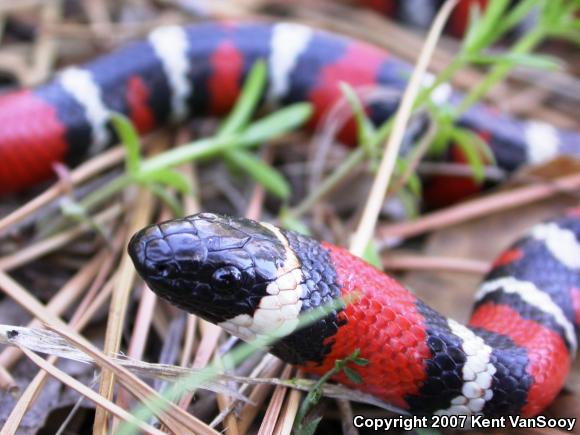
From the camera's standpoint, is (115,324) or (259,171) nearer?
(115,324)

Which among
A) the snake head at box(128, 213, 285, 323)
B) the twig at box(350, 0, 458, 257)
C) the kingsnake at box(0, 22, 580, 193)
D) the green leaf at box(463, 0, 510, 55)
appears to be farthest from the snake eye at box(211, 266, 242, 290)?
the kingsnake at box(0, 22, 580, 193)

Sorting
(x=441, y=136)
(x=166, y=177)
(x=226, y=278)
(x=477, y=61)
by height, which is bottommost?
(x=226, y=278)

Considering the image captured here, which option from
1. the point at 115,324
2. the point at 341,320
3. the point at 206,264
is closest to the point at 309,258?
the point at 341,320

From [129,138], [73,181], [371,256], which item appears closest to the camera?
[371,256]

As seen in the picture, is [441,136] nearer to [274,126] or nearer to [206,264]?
[274,126]

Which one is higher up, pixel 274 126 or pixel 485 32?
pixel 485 32

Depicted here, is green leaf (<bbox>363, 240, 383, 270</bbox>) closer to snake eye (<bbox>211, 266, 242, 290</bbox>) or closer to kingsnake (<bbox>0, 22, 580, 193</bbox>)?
snake eye (<bbox>211, 266, 242, 290</bbox>)

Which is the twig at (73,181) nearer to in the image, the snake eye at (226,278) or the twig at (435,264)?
the snake eye at (226,278)

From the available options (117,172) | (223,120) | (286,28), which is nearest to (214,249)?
(117,172)
